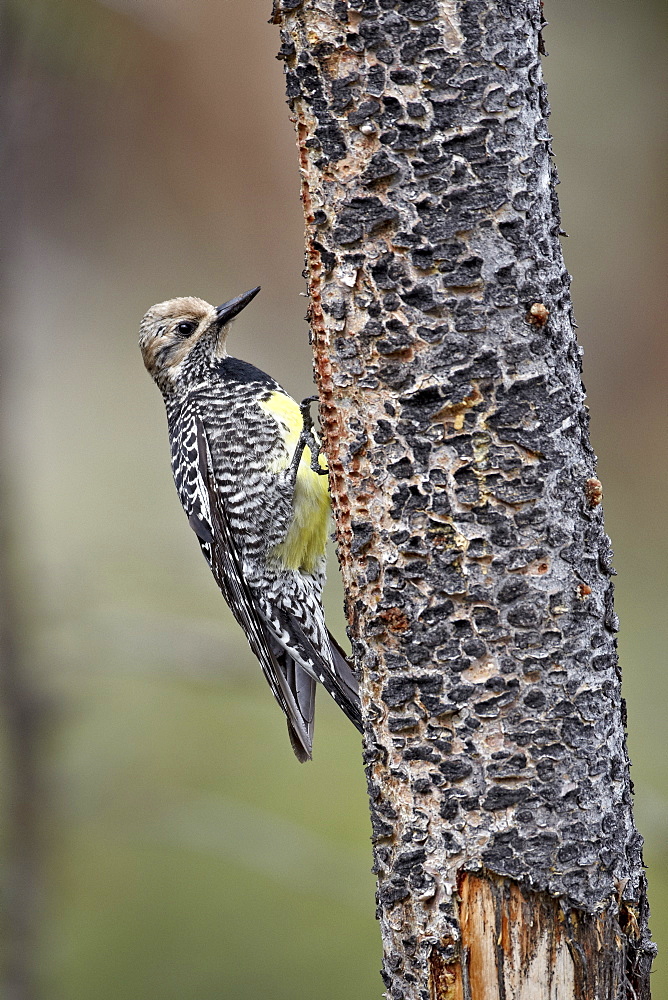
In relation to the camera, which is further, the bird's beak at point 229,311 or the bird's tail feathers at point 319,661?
the bird's beak at point 229,311

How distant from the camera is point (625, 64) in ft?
20.7

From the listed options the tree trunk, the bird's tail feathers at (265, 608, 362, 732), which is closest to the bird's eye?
the bird's tail feathers at (265, 608, 362, 732)

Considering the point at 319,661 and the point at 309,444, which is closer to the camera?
the point at 319,661

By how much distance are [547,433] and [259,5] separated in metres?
5.36

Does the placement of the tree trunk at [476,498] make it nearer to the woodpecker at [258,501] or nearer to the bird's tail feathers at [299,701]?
the bird's tail feathers at [299,701]

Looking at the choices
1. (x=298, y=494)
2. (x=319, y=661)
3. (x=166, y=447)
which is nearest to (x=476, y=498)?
(x=319, y=661)

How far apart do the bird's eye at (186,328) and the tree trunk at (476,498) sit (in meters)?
1.64

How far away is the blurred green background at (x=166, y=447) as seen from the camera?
195 inches

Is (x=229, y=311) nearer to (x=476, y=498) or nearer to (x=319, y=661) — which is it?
(x=319, y=661)

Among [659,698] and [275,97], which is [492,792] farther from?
[275,97]

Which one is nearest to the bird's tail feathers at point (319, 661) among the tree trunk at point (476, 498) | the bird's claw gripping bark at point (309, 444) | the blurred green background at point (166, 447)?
the bird's claw gripping bark at point (309, 444)

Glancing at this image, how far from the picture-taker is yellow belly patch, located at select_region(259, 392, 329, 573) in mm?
3039

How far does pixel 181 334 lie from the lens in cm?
321

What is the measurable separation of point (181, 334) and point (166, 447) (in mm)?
4086
